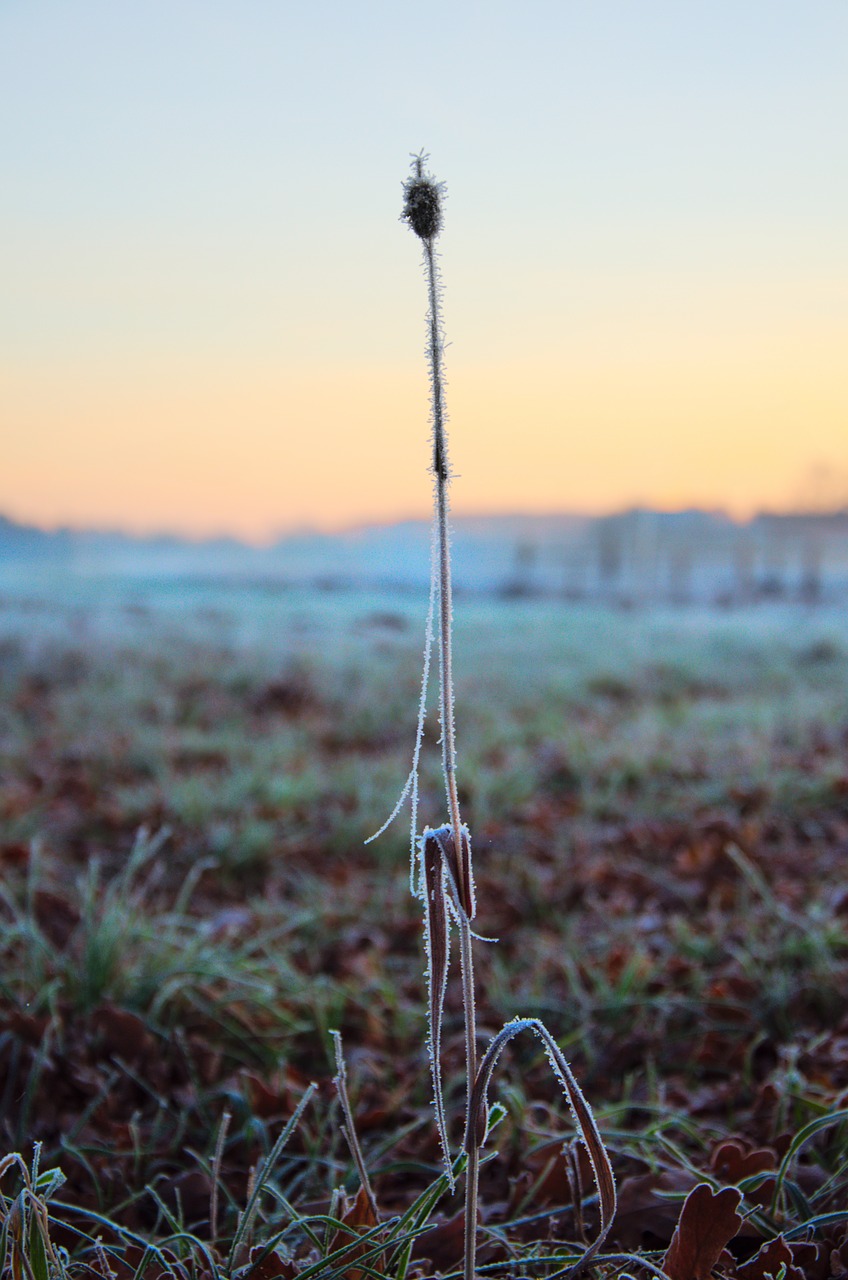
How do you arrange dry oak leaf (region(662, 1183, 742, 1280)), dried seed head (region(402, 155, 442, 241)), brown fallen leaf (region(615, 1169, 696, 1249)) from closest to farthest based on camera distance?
dried seed head (region(402, 155, 442, 241)) < dry oak leaf (region(662, 1183, 742, 1280)) < brown fallen leaf (region(615, 1169, 696, 1249))

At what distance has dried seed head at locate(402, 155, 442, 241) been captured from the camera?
3.20 ft

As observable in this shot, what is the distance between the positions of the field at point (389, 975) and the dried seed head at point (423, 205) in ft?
3.36

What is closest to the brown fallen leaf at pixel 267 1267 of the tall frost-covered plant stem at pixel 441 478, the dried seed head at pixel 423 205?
the tall frost-covered plant stem at pixel 441 478

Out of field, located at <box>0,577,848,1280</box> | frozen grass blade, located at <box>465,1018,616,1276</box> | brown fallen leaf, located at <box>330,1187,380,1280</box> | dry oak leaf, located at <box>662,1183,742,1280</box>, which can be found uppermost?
frozen grass blade, located at <box>465,1018,616,1276</box>

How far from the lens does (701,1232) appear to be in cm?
125

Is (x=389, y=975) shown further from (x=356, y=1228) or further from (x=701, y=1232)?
(x=701, y=1232)

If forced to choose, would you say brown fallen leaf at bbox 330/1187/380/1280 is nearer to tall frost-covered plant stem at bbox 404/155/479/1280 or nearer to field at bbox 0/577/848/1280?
field at bbox 0/577/848/1280

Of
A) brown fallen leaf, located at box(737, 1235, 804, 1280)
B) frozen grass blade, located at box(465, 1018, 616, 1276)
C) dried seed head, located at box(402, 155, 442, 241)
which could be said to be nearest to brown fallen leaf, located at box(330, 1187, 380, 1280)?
frozen grass blade, located at box(465, 1018, 616, 1276)

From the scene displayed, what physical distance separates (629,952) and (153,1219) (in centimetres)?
166

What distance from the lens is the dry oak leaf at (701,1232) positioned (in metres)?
1.23

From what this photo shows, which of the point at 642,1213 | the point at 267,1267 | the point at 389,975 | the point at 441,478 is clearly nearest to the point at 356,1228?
the point at 267,1267

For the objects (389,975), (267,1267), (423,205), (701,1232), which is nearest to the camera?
(423,205)

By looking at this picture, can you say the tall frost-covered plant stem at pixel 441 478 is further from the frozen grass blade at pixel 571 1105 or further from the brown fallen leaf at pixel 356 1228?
the brown fallen leaf at pixel 356 1228

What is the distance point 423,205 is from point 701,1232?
1241mm
